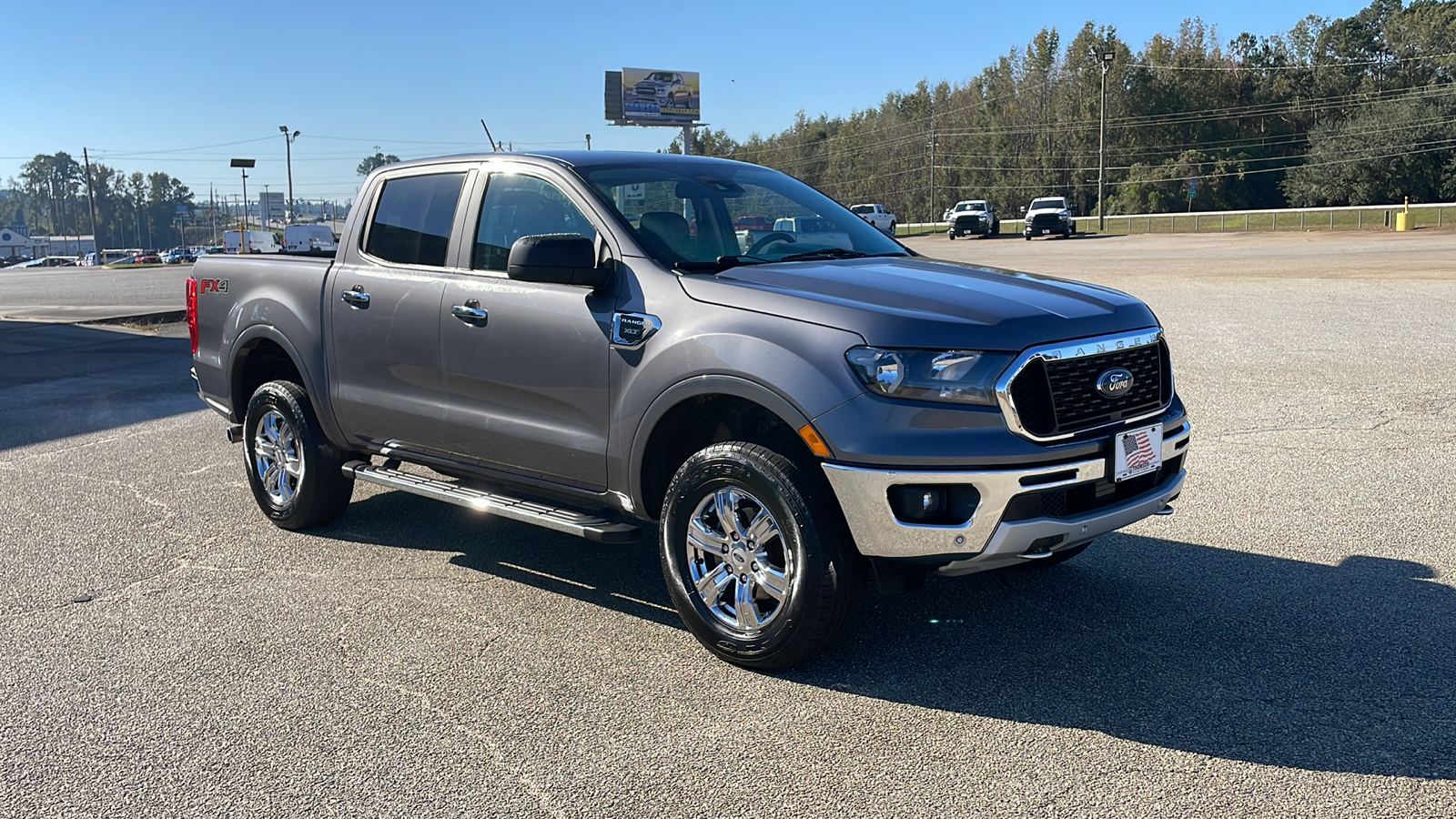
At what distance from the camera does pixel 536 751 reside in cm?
368

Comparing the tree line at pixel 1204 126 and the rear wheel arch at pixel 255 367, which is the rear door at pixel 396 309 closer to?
the rear wheel arch at pixel 255 367

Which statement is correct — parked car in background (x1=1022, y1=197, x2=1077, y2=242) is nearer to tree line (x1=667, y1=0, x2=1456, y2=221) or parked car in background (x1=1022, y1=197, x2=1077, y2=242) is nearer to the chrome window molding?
tree line (x1=667, y1=0, x2=1456, y2=221)

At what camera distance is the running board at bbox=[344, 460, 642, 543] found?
466 centimetres

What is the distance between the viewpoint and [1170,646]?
445 centimetres

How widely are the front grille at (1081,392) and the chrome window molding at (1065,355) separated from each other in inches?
0.5

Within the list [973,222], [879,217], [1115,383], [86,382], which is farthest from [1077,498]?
[973,222]

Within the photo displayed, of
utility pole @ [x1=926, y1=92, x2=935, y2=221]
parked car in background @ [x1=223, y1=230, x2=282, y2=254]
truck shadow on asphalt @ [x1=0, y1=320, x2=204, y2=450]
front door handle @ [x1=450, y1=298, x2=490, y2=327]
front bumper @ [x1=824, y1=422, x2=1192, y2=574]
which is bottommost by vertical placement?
truck shadow on asphalt @ [x1=0, y1=320, x2=204, y2=450]

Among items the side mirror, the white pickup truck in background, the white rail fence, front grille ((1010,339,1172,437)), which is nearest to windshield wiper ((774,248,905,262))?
the side mirror

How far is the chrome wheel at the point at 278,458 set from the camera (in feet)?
20.7

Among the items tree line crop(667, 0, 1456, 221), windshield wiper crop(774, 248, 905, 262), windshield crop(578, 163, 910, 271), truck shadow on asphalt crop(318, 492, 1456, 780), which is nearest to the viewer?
truck shadow on asphalt crop(318, 492, 1456, 780)

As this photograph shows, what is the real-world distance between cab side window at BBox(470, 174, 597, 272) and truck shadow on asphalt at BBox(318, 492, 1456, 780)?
1.49 metres

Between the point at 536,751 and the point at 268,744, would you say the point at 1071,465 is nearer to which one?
the point at 536,751

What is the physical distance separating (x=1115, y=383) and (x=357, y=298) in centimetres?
354

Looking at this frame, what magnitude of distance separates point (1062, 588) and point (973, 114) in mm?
120833
